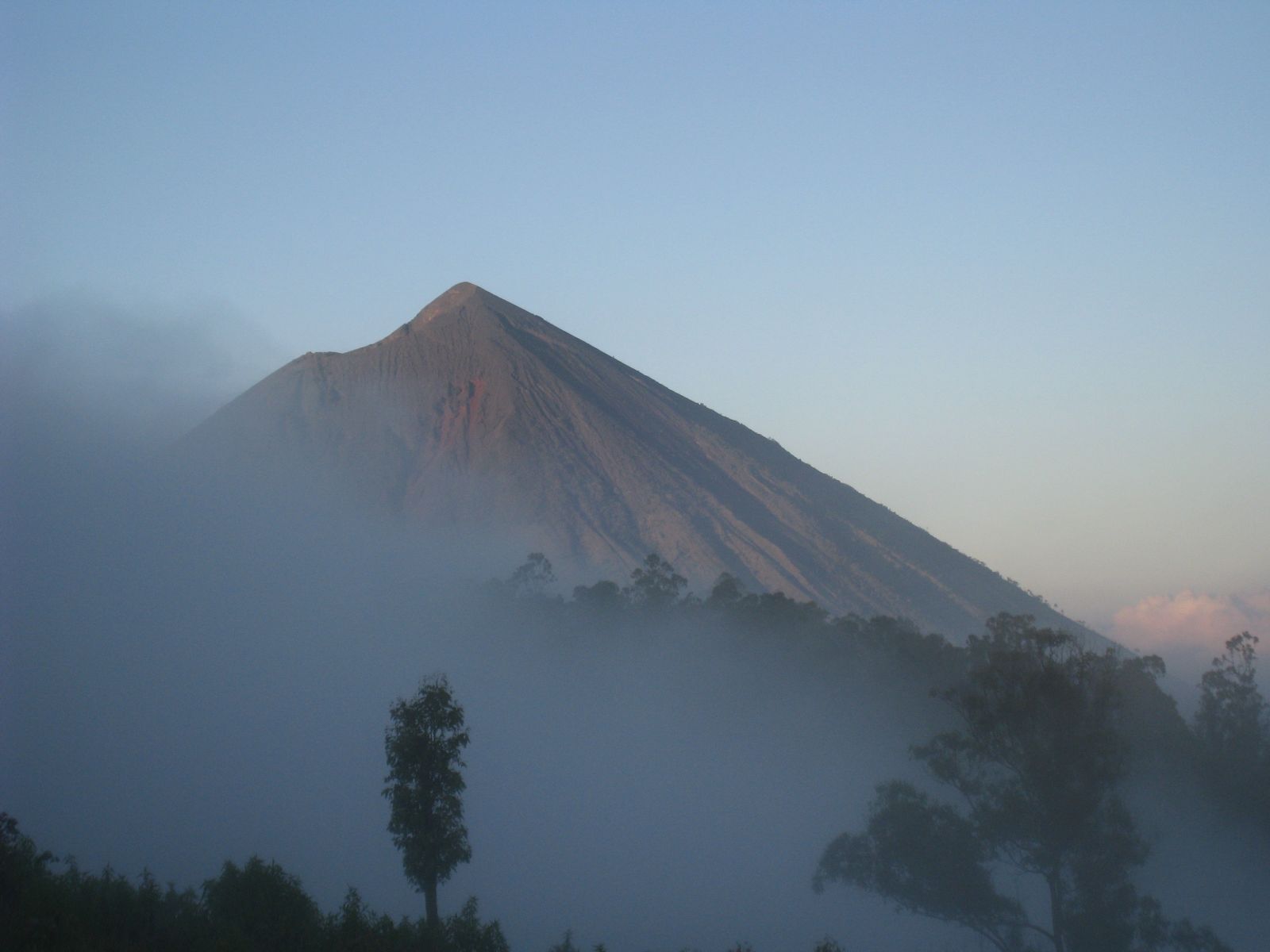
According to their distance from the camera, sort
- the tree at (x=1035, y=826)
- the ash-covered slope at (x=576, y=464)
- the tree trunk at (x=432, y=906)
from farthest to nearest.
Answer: the ash-covered slope at (x=576, y=464), the tree at (x=1035, y=826), the tree trunk at (x=432, y=906)

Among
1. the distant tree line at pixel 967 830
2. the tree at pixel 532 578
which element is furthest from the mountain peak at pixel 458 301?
the distant tree line at pixel 967 830

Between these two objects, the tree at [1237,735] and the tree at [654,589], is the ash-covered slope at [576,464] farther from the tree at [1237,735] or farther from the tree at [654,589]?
the tree at [1237,735]

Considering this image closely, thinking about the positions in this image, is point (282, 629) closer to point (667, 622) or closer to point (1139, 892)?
point (667, 622)

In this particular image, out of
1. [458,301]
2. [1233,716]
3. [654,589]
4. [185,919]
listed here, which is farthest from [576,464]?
[185,919]

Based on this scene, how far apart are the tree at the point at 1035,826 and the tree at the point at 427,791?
15394 mm

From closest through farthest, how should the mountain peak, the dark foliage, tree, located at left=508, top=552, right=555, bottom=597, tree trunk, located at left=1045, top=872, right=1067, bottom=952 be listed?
the dark foliage
tree trunk, located at left=1045, top=872, right=1067, bottom=952
tree, located at left=508, top=552, right=555, bottom=597
the mountain peak

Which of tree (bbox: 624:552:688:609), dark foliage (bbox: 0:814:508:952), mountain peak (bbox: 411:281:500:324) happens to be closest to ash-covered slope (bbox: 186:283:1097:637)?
mountain peak (bbox: 411:281:500:324)

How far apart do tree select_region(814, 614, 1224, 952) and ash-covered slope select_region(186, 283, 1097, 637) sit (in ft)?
214

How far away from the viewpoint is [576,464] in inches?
4717

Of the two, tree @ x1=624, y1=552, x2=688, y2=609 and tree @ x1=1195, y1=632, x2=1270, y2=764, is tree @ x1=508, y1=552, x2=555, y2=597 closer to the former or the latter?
tree @ x1=624, y1=552, x2=688, y2=609

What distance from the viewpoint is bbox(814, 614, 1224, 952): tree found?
3394cm

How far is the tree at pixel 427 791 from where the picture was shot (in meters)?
27.0

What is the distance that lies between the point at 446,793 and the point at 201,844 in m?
31.5

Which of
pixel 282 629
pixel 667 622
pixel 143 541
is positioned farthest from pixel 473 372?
pixel 667 622
